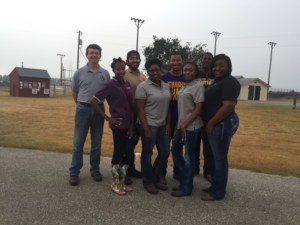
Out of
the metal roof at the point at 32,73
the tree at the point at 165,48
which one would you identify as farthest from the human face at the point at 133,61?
the metal roof at the point at 32,73

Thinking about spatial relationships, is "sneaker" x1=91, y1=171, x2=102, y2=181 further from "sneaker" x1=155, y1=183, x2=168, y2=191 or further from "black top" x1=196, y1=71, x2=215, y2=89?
"black top" x1=196, y1=71, x2=215, y2=89

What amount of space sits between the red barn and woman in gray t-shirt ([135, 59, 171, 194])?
3291 centimetres

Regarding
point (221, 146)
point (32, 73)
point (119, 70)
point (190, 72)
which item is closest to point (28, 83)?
point (32, 73)

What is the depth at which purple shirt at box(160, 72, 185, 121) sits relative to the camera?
11.7ft

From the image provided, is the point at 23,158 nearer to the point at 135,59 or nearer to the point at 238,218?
the point at 135,59

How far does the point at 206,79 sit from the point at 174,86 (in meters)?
0.57

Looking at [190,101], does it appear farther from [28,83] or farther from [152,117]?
[28,83]

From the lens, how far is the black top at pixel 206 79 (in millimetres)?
3703

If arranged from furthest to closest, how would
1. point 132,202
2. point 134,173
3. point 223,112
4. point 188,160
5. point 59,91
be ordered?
point 59,91 → point 134,173 → point 188,160 → point 132,202 → point 223,112

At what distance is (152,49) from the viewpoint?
25.7 meters

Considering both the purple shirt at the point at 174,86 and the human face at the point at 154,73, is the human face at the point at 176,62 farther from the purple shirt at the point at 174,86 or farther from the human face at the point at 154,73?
the human face at the point at 154,73

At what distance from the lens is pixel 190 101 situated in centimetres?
319

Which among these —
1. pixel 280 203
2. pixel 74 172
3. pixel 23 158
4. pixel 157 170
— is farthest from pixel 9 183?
pixel 280 203

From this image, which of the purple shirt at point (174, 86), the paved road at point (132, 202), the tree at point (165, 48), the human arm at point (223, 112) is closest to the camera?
the paved road at point (132, 202)
